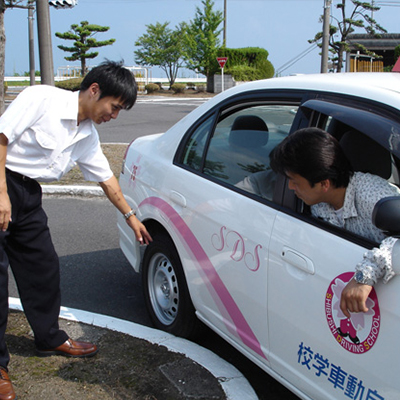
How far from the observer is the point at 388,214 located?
185 cm

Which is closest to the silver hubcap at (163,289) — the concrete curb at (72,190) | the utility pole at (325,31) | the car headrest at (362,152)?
the car headrest at (362,152)

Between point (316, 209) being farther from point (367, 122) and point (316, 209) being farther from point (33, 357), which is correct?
point (33, 357)

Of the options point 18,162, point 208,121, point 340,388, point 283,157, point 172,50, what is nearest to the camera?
point 340,388

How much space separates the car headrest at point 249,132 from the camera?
119 inches

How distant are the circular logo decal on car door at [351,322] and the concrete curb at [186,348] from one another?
36.1 inches

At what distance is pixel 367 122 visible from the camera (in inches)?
84.8

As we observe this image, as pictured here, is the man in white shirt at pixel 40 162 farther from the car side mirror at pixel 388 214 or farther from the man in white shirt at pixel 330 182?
the car side mirror at pixel 388 214

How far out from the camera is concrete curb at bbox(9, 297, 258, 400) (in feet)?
9.32

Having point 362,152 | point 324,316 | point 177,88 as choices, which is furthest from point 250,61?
point 324,316

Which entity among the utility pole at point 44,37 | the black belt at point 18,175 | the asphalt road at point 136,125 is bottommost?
the asphalt road at point 136,125

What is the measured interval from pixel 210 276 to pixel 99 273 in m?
2.11

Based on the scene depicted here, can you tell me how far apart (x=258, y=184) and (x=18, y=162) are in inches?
46.7

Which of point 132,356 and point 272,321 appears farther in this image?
point 132,356

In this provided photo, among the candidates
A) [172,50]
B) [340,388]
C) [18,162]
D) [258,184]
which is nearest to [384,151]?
[258,184]
